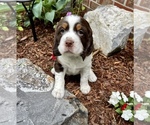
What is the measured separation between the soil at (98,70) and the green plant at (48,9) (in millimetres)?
158

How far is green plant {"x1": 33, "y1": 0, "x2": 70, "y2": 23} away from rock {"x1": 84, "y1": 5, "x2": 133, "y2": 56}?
31 centimetres

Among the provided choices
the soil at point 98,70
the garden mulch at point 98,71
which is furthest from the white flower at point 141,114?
the garden mulch at point 98,71

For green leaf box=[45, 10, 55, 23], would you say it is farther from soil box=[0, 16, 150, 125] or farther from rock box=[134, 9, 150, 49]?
rock box=[134, 9, 150, 49]

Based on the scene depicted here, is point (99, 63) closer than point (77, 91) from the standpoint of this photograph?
No

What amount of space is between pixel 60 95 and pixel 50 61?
50cm

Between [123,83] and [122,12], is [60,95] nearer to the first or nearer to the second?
[123,83]

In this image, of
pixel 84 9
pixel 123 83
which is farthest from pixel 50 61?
pixel 84 9

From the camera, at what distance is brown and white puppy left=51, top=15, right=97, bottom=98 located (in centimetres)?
171

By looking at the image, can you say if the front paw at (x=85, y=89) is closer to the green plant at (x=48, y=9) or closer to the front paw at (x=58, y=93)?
the front paw at (x=58, y=93)

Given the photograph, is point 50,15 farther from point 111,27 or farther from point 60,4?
point 111,27

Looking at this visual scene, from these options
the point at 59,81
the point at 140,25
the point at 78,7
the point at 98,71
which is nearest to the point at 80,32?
the point at 59,81

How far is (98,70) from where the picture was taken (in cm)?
236

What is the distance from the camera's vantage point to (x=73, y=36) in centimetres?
170

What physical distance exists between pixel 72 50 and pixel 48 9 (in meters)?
1.07
